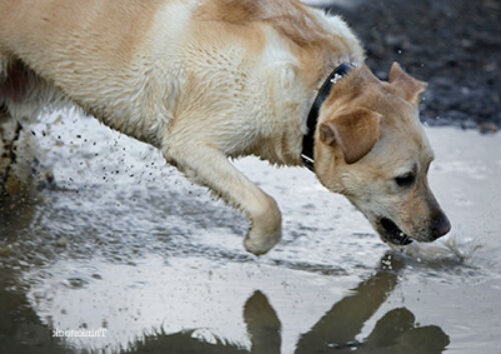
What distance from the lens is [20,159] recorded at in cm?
565

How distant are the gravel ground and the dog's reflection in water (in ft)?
10.9

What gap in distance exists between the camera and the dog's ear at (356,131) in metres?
3.56

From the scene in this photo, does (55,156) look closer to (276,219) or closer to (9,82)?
(9,82)

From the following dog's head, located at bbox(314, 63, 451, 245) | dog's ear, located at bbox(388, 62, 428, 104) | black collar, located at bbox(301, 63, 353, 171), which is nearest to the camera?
dog's head, located at bbox(314, 63, 451, 245)

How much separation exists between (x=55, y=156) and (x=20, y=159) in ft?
0.94

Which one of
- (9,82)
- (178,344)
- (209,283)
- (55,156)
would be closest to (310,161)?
(209,283)

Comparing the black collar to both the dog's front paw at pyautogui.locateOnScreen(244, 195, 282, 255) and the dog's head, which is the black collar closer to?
the dog's head

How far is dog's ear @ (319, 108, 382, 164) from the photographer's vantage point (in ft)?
11.7

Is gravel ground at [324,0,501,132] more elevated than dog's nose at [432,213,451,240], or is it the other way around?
dog's nose at [432,213,451,240]

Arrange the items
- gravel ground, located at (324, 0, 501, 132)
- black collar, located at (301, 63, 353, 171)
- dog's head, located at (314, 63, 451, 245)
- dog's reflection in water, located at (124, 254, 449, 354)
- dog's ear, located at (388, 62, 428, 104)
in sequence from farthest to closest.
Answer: gravel ground, located at (324, 0, 501, 132)
dog's ear, located at (388, 62, 428, 104)
black collar, located at (301, 63, 353, 171)
dog's head, located at (314, 63, 451, 245)
dog's reflection in water, located at (124, 254, 449, 354)

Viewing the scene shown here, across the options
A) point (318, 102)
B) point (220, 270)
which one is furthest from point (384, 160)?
point (220, 270)

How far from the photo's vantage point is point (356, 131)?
3.57 meters

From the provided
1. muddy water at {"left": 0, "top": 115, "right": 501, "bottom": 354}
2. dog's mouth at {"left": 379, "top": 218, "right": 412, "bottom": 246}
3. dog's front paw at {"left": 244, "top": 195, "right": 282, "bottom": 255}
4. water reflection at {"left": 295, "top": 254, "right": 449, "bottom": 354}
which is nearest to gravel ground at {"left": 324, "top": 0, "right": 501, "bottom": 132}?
muddy water at {"left": 0, "top": 115, "right": 501, "bottom": 354}

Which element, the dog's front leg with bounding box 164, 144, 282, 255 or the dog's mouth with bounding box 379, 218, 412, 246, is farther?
the dog's mouth with bounding box 379, 218, 412, 246
